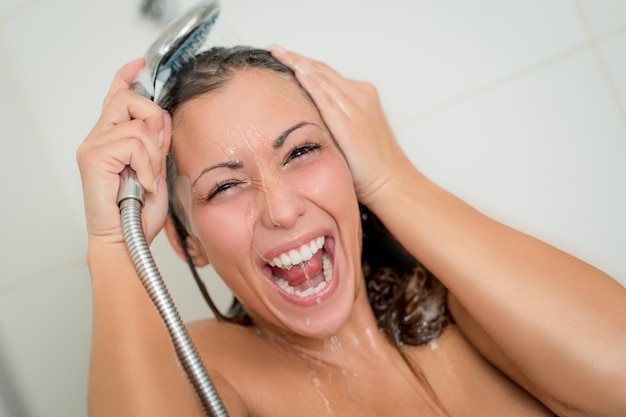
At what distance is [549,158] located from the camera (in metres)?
1.28

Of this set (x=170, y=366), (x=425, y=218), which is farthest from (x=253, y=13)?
(x=170, y=366)

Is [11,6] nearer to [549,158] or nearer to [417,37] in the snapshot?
[417,37]

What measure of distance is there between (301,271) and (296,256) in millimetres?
69

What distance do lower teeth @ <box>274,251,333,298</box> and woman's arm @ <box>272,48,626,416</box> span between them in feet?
0.45

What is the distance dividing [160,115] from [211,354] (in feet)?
1.23

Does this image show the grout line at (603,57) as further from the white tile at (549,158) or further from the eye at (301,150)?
the eye at (301,150)

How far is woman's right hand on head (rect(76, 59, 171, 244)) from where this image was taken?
2.75 feet

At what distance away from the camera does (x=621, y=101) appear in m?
1.27

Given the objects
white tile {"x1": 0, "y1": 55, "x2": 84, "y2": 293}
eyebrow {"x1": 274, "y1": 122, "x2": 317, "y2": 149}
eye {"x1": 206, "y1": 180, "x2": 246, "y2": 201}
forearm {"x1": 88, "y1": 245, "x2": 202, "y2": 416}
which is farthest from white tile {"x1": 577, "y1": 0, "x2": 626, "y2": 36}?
white tile {"x1": 0, "y1": 55, "x2": 84, "y2": 293}

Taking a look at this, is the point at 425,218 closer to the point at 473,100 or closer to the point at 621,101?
the point at 473,100

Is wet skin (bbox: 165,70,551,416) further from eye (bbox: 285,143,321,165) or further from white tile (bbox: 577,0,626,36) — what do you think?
white tile (bbox: 577,0,626,36)

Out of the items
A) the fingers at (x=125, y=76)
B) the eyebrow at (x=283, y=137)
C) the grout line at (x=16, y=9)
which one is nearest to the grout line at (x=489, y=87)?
the eyebrow at (x=283, y=137)

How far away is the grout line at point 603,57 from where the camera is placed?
49.9 inches

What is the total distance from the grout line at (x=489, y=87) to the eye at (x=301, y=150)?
0.40 meters
